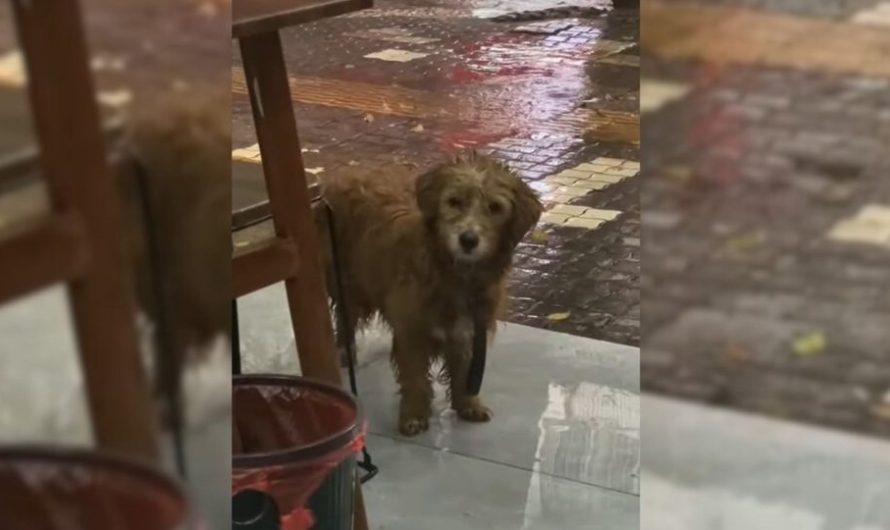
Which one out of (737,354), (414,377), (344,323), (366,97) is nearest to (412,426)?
(414,377)

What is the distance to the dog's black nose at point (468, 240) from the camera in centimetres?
190

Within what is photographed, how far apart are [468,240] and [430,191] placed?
0.10 meters

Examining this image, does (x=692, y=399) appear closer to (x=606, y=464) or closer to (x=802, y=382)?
(x=802, y=382)

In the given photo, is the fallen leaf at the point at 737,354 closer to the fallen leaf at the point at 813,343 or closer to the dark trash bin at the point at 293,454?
the fallen leaf at the point at 813,343

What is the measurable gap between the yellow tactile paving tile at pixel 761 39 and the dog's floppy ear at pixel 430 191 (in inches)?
39.8

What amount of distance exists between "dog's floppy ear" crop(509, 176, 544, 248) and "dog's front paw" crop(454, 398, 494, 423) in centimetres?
29

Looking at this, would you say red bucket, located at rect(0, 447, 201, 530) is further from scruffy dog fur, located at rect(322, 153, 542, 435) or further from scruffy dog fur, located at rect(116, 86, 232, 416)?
scruffy dog fur, located at rect(322, 153, 542, 435)

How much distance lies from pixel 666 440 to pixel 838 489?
0.71 ft

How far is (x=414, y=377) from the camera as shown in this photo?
2041 millimetres

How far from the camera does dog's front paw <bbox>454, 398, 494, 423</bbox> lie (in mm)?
2047

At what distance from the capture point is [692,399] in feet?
3.34

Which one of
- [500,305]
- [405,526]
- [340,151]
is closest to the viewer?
[405,526]

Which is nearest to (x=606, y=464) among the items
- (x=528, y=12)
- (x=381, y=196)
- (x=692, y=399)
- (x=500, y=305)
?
(x=500, y=305)

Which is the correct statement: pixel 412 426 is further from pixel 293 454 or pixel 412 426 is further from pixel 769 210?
pixel 769 210
